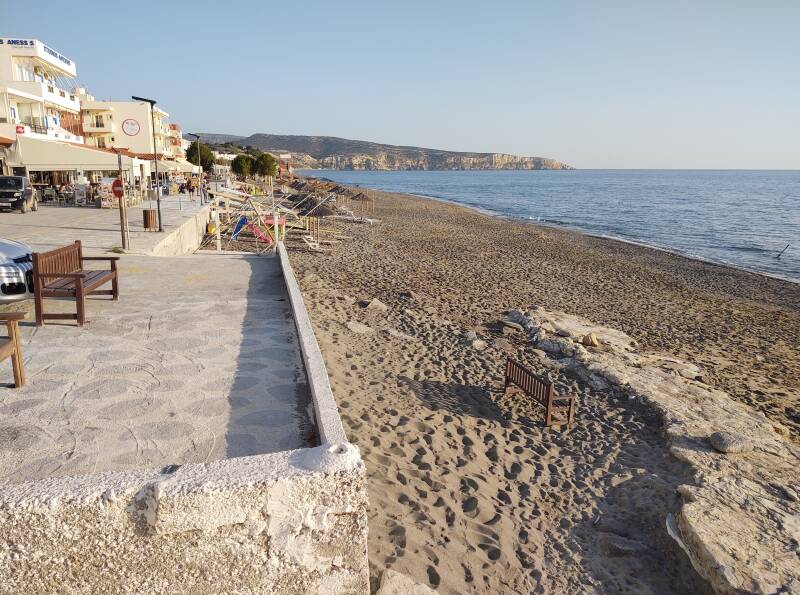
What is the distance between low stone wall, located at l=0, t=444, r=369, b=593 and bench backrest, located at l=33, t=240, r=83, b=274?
4136 millimetres

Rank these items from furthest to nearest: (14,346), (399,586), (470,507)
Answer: (470,507) → (14,346) → (399,586)

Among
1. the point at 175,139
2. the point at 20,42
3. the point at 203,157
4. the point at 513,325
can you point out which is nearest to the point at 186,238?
the point at 513,325

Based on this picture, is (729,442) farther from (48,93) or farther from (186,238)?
(48,93)

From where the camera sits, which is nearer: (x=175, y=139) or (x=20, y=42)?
(x=20, y=42)

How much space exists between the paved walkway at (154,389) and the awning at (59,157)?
14.2 metres

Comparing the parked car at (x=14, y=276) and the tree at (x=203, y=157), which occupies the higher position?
the tree at (x=203, y=157)

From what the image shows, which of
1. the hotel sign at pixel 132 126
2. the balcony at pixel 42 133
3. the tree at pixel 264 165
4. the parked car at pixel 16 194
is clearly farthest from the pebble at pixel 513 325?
the tree at pixel 264 165

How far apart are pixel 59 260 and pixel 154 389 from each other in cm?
289

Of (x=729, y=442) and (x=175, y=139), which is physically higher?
(x=175, y=139)

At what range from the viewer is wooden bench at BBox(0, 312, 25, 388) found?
3.78m

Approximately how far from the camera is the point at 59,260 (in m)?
6.09

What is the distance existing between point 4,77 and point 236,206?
55.0 ft

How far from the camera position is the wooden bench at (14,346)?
378 cm

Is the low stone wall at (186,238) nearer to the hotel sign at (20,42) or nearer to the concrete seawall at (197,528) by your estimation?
the concrete seawall at (197,528)
